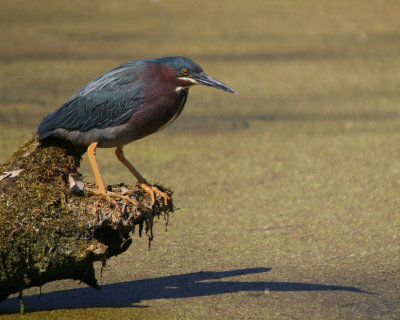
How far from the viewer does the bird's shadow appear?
234 cm

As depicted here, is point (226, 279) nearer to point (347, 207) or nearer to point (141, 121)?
point (141, 121)

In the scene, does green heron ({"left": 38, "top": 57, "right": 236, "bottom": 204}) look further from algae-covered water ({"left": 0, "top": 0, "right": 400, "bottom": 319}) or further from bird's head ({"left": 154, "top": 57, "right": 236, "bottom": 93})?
algae-covered water ({"left": 0, "top": 0, "right": 400, "bottom": 319})

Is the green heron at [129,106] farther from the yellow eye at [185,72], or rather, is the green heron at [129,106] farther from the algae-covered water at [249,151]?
the algae-covered water at [249,151]

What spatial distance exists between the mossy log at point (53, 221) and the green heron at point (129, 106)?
9 centimetres

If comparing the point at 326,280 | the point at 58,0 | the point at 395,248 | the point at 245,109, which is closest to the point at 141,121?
the point at 326,280

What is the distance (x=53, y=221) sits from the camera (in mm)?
2133

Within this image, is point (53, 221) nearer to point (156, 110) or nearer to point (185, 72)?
point (156, 110)

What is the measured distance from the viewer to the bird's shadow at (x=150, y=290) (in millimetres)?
2338

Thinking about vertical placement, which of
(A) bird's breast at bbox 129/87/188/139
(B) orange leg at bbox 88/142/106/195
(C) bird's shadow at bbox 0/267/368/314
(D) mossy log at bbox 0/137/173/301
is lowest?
(C) bird's shadow at bbox 0/267/368/314

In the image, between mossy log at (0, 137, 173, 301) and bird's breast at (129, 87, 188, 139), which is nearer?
mossy log at (0, 137, 173, 301)

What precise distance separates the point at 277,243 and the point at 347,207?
521 millimetres

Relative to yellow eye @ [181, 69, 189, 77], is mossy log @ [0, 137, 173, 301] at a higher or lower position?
lower

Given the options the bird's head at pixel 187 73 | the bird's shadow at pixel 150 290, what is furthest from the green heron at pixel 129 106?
the bird's shadow at pixel 150 290

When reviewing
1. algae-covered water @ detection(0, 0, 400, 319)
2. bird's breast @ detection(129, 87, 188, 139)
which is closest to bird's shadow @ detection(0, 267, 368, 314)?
algae-covered water @ detection(0, 0, 400, 319)
